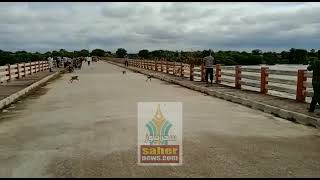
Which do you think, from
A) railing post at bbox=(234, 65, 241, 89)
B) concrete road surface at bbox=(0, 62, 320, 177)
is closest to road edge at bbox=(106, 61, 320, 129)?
concrete road surface at bbox=(0, 62, 320, 177)

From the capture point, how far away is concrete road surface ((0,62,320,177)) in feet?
19.5

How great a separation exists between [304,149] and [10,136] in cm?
519

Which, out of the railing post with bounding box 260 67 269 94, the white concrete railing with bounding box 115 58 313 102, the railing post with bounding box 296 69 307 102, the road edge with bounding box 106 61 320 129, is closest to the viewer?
the road edge with bounding box 106 61 320 129

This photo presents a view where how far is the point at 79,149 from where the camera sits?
285 inches

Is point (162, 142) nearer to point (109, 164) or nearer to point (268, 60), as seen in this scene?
point (109, 164)

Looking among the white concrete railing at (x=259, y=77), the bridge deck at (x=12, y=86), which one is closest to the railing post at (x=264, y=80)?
the white concrete railing at (x=259, y=77)

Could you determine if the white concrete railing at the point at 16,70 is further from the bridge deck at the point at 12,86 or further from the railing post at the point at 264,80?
the railing post at the point at 264,80

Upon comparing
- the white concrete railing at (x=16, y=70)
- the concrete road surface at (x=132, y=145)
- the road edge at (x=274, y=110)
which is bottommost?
the concrete road surface at (x=132, y=145)

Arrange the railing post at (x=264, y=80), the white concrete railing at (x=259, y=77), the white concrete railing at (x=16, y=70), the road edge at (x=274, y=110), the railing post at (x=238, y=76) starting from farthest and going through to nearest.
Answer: the white concrete railing at (x=16, y=70) < the railing post at (x=238, y=76) < the railing post at (x=264, y=80) < the white concrete railing at (x=259, y=77) < the road edge at (x=274, y=110)

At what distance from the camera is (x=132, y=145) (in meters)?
7.54

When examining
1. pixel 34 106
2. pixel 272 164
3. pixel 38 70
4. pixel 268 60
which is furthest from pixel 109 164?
pixel 38 70

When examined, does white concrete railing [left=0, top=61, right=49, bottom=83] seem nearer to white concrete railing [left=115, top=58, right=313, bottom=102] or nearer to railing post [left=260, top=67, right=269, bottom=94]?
white concrete railing [left=115, top=58, right=313, bottom=102]

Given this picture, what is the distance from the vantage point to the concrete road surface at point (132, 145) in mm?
5945

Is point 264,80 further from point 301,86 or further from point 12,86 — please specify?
point 12,86
